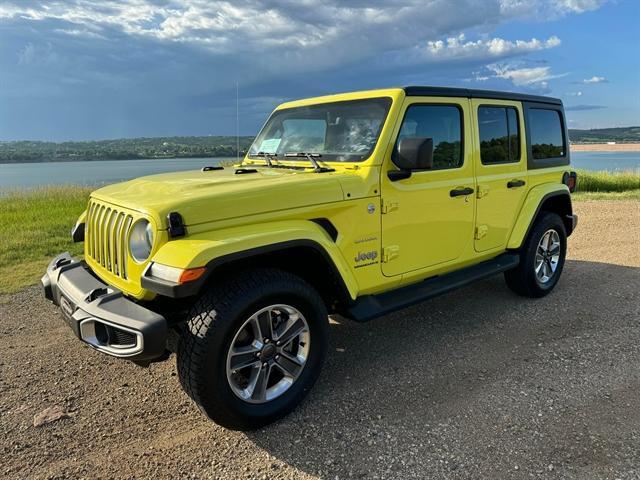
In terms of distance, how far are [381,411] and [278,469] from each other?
2.67 feet

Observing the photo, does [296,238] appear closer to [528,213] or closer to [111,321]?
[111,321]

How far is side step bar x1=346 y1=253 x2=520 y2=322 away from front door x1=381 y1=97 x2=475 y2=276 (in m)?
0.17

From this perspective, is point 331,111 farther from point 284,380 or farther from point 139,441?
point 139,441

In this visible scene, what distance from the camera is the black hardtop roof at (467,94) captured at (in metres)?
3.75

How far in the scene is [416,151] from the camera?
10.8 ft

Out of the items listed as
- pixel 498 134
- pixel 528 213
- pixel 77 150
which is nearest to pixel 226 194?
pixel 498 134

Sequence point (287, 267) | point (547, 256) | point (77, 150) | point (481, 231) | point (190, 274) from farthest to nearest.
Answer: point (77, 150) < point (547, 256) < point (481, 231) < point (287, 267) < point (190, 274)

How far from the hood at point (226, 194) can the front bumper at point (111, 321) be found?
524 millimetres

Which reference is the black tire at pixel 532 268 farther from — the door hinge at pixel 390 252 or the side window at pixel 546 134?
the door hinge at pixel 390 252

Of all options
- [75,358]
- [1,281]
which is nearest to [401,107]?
[75,358]

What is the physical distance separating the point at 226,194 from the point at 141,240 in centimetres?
57

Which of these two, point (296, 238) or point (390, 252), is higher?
point (296, 238)

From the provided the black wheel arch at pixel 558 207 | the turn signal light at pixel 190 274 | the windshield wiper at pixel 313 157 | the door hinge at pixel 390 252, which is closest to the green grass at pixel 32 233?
the windshield wiper at pixel 313 157

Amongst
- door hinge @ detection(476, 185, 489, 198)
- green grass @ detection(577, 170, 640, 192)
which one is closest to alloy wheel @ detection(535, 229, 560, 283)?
door hinge @ detection(476, 185, 489, 198)
